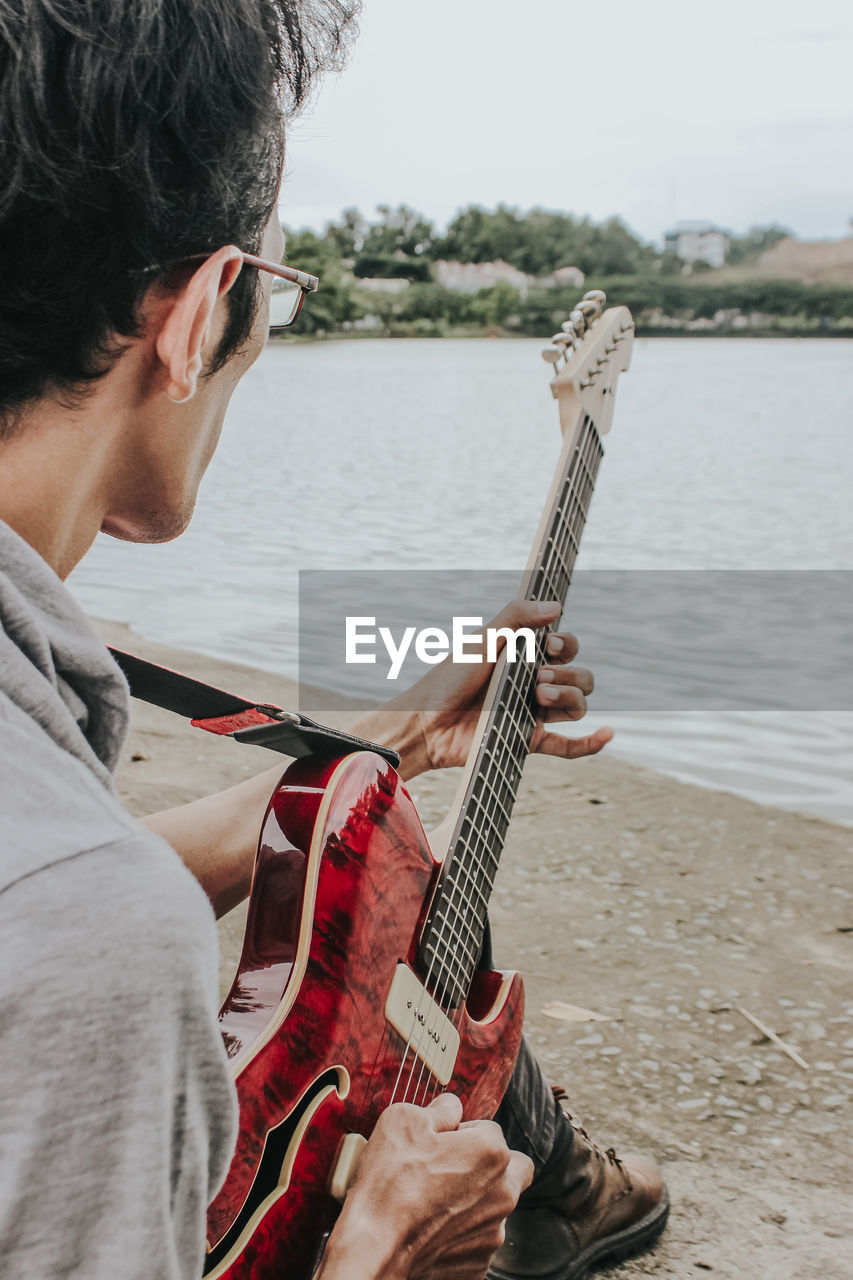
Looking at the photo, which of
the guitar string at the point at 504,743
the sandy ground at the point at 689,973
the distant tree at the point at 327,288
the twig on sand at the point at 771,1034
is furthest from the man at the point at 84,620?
the distant tree at the point at 327,288

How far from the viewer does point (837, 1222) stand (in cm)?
211

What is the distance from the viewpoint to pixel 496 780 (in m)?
1.76

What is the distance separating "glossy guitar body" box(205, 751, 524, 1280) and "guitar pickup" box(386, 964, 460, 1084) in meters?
0.01

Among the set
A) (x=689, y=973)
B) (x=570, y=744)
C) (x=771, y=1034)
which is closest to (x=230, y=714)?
(x=570, y=744)

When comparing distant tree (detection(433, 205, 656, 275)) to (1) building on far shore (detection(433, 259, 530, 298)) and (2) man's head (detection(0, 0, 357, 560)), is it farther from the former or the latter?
(2) man's head (detection(0, 0, 357, 560))

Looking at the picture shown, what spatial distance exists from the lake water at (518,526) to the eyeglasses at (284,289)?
142 inches

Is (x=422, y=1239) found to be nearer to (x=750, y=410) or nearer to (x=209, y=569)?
(x=209, y=569)

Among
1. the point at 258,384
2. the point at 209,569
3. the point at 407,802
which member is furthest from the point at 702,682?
the point at 258,384

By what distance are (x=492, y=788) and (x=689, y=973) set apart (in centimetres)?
154

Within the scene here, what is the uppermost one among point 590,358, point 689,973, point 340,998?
point 590,358

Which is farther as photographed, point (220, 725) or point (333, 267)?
point (333, 267)

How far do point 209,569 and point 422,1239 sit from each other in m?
8.35

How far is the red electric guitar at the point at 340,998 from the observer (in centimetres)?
119

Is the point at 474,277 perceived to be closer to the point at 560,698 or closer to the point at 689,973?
the point at 689,973
